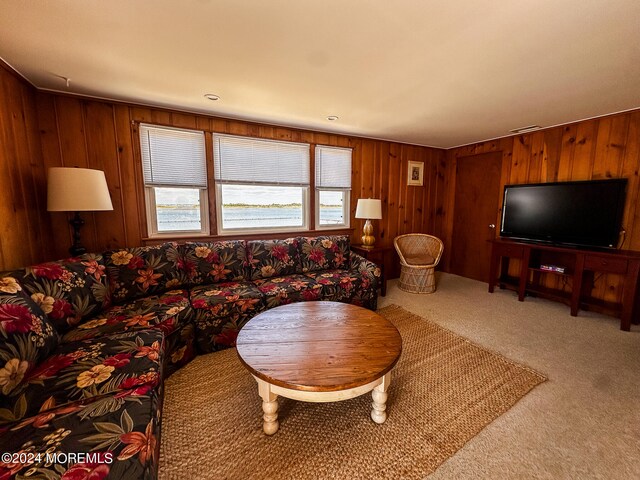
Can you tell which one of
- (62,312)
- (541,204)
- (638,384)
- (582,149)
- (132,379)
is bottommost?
(638,384)

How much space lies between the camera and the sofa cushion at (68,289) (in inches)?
59.0

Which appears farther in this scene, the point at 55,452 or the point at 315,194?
the point at 315,194

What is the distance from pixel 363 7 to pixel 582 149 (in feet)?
11.0

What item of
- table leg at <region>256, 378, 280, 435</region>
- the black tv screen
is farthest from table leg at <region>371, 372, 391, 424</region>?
the black tv screen

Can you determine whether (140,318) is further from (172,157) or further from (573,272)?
(573,272)

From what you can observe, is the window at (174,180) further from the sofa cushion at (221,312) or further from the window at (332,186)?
the window at (332,186)

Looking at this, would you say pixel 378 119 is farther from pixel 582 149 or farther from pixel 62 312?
pixel 62 312

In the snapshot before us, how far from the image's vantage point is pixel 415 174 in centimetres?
427

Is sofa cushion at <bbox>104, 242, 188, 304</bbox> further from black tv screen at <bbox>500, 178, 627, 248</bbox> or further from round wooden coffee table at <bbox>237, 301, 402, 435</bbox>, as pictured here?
black tv screen at <bbox>500, 178, 627, 248</bbox>

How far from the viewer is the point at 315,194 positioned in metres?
3.53

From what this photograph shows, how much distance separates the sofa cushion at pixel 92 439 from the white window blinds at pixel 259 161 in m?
2.36

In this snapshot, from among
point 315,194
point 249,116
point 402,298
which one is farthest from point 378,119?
point 402,298

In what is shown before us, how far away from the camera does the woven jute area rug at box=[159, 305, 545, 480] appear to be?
1220mm

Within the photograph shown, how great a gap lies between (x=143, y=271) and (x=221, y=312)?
0.79m
